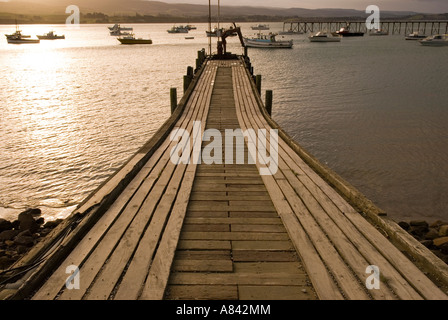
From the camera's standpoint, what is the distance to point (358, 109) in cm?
2636

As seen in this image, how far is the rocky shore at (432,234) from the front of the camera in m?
9.12

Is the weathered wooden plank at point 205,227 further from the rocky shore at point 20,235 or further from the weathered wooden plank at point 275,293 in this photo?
the rocky shore at point 20,235

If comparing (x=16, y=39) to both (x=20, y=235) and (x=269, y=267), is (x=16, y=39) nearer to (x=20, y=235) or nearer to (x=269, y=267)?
(x=20, y=235)

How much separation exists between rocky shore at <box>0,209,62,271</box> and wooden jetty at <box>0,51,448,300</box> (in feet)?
11.7

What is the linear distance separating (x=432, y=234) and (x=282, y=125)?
42.0 feet

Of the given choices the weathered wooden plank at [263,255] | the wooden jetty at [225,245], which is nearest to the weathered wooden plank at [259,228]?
the wooden jetty at [225,245]

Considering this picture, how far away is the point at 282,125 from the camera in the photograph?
2175cm

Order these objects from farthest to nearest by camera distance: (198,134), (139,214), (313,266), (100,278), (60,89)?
(60,89) → (198,134) → (139,214) → (313,266) → (100,278)

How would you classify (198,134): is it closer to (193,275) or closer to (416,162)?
(193,275)

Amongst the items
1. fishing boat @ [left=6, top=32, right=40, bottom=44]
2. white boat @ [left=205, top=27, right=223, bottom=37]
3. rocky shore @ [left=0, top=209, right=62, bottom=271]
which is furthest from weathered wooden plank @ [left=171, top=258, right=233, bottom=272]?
fishing boat @ [left=6, top=32, right=40, bottom=44]

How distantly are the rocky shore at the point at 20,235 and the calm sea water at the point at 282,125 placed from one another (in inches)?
46.9

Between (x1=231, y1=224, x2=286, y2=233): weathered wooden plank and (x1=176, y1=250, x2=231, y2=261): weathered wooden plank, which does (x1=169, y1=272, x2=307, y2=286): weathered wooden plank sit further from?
(x1=231, y1=224, x2=286, y2=233): weathered wooden plank
